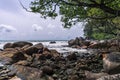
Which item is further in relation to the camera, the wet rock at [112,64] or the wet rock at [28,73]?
the wet rock at [28,73]

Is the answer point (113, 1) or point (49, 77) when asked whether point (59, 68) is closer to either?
point (49, 77)

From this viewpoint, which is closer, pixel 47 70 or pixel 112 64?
pixel 112 64

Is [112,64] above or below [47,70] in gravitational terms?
above

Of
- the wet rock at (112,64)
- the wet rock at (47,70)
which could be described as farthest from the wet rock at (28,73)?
→ the wet rock at (112,64)

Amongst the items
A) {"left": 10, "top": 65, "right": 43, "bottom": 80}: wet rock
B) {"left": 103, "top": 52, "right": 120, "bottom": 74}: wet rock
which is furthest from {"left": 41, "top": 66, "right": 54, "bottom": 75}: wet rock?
{"left": 103, "top": 52, "right": 120, "bottom": 74}: wet rock

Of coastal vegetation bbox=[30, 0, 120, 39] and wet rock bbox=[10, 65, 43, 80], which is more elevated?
coastal vegetation bbox=[30, 0, 120, 39]

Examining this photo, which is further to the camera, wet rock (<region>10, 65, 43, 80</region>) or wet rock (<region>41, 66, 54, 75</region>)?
wet rock (<region>41, 66, 54, 75</region>)

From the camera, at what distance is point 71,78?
69.9ft

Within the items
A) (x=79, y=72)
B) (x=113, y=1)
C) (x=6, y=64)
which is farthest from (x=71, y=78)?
(x=6, y=64)

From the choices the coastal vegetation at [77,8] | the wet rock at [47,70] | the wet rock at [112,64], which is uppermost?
the coastal vegetation at [77,8]

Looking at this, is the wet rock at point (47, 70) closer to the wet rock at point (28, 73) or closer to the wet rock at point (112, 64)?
the wet rock at point (28, 73)

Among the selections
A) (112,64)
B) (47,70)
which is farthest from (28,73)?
(112,64)

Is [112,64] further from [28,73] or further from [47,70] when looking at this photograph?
[28,73]

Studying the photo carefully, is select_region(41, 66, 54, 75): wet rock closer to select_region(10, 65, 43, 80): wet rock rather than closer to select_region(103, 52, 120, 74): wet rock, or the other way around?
select_region(10, 65, 43, 80): wet rock
